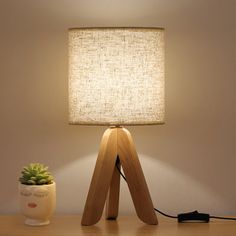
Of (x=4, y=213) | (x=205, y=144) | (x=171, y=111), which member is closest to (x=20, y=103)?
(x=4, y=213)

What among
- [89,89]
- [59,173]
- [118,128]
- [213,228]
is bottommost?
[213,228]

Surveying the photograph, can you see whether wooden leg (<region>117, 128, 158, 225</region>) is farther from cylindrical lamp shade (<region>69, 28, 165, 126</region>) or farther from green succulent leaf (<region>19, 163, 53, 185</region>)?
green succulent leaf (<region>19, 163, 53, 185</region>)

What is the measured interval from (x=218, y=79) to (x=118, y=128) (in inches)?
16.2

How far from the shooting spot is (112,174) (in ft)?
6.00

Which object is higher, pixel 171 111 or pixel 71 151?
pixel 171 111

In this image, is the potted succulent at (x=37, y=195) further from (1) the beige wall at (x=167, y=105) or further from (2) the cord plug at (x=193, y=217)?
(2) the cord plug at (x=193, y=217)

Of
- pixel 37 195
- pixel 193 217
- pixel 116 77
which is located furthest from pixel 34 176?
pixel 193 217

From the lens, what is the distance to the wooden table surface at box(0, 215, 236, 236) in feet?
5.74

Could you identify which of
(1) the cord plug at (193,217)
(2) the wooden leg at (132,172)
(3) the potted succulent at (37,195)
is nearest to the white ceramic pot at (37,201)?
(3) the potted succulent at (37,195)

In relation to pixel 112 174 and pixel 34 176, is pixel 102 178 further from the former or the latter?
pixel 34 176

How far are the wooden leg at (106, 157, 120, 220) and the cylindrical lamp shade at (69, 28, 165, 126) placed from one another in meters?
0.21

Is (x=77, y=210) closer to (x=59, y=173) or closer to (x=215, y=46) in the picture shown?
(x=59, y=173)

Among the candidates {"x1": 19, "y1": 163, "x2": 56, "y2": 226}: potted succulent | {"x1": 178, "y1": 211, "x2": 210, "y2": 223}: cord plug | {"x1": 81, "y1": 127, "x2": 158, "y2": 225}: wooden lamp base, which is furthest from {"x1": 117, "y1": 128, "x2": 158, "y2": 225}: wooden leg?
{"x1": 19, "y1": 163, "x2": 56, "y2": 226}: potted succulent

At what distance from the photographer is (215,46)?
2.02 metres
